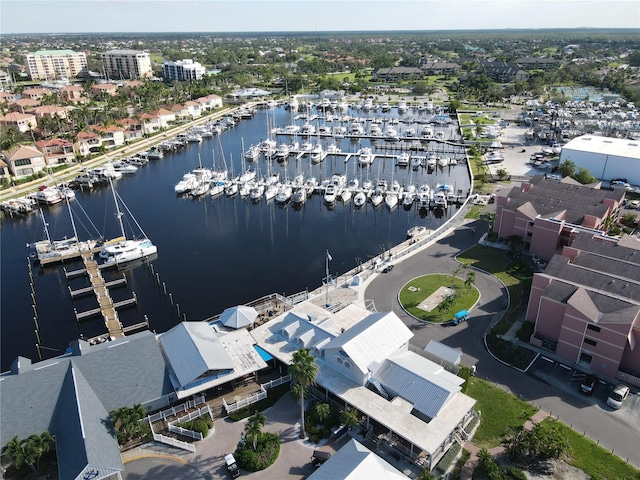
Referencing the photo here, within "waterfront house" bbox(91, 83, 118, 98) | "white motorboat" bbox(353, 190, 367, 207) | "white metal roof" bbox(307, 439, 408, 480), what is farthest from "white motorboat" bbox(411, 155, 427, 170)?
"waterfront house" bbox(91, 83, 118, 98)

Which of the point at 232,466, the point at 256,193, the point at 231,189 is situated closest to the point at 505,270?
the point at 232,466

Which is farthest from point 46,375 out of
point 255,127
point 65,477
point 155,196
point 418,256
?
point 255,127

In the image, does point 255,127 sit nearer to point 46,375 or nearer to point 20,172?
point 20,172

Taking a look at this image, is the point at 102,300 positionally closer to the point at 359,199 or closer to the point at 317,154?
the point at 359,199

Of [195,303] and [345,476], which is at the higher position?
[345,476]

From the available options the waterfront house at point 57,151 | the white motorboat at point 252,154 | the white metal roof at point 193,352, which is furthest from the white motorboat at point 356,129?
the white metal roof at point 193,352

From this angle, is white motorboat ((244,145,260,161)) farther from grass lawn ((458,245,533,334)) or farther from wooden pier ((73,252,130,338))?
grass lawn ((458,245,533,334))
